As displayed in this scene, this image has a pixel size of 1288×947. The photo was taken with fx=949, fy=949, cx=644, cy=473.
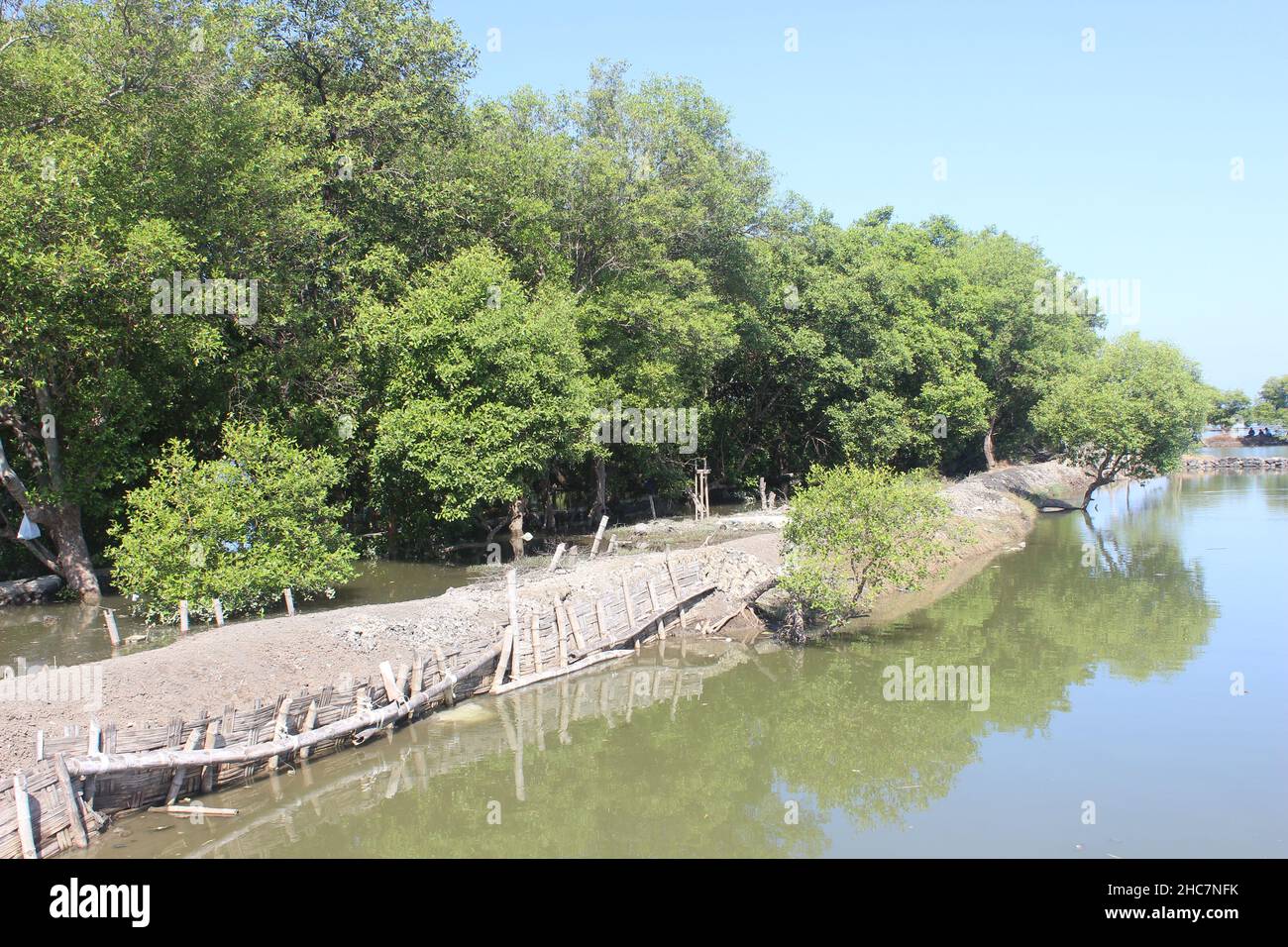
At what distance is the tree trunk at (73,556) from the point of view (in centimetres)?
2481

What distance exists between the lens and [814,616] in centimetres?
2408

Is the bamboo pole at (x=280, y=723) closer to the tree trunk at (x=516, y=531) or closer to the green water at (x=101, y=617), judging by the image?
the green water at (x=101, y=617)

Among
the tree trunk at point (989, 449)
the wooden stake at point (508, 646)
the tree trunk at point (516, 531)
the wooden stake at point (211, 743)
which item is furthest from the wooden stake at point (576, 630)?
the tree trunk at point (989, 449)

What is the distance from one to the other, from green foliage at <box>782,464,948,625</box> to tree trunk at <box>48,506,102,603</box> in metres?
18.1

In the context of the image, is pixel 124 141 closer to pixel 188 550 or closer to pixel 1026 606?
pixel 188 550

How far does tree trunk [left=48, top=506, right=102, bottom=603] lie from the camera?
24.8 metres

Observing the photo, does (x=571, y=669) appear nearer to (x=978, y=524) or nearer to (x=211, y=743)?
(x=211, y=743)

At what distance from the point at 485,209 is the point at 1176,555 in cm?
2725

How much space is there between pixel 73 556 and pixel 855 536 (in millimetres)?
20144

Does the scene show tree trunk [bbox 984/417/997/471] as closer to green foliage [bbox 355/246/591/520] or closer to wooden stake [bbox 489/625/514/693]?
green foliage [bbox 355/246/591/520]

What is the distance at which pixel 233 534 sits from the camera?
70.1ft

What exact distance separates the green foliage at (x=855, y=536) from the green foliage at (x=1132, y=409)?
22.6 metres

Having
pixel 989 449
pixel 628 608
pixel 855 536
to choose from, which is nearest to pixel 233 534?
pixel 628 608

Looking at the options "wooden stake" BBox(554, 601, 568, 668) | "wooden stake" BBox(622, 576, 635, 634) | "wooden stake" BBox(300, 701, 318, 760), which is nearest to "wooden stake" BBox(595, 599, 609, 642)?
"wooden stake" BBox(622, 576, 635, 634)
